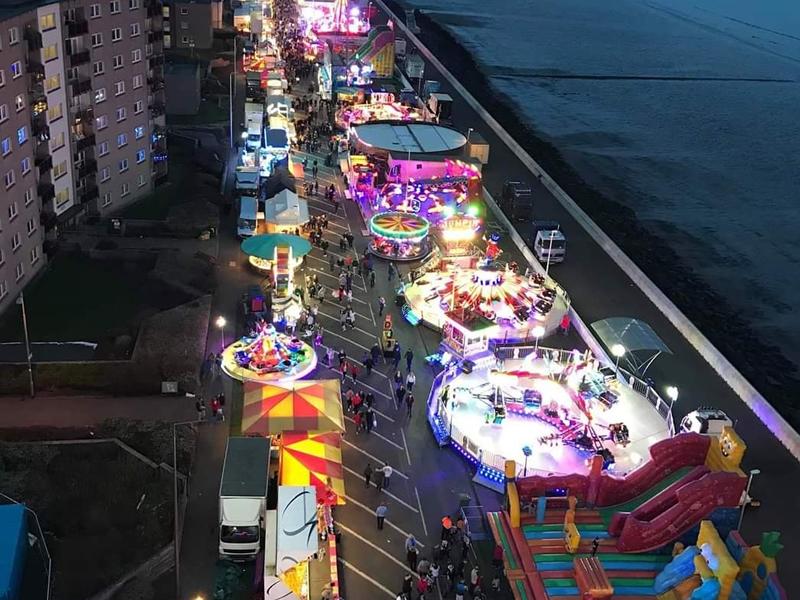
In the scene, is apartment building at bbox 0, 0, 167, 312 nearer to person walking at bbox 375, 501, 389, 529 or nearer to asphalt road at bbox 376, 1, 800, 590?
person walking at bbox 375, 501, 389, 529

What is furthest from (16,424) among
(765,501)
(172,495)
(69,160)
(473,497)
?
(765,501)

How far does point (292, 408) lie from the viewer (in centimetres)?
3353

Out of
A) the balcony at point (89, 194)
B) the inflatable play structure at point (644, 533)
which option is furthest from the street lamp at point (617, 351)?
the balcony at point (89, 194)

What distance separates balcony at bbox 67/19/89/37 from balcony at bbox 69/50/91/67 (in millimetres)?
1101

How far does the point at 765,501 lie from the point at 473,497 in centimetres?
1185

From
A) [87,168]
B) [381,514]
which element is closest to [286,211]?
[87,168]

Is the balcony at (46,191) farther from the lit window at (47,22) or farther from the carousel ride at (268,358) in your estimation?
the carousel ride at (268,358)

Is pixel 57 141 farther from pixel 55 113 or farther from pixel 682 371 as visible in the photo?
pixel 682 371

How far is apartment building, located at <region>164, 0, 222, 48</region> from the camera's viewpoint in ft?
342

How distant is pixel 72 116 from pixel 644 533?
1603 inches

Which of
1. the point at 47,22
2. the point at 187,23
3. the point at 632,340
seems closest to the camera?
the point at 632,340

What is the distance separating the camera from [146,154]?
58.5m

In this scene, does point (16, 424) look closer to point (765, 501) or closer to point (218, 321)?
point (218, 321)

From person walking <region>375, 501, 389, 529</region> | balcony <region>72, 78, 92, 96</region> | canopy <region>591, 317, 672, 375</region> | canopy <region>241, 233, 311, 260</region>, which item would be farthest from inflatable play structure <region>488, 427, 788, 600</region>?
balcony <region>72, 78, 92, 96</region>
